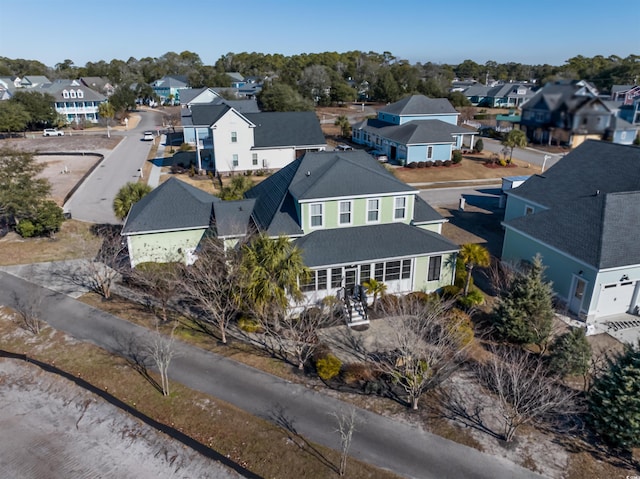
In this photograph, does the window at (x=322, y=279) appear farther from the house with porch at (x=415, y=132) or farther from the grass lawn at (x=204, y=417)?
the house with porch at (x=415, y=132)

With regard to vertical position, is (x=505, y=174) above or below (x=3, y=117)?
below

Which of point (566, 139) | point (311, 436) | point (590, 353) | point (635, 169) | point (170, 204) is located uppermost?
point (566, 139)

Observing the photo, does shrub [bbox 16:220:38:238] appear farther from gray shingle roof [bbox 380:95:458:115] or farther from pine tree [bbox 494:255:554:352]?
gray shingle roof [bbox 380:95:458:115]

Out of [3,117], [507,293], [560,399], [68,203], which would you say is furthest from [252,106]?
[560,399]

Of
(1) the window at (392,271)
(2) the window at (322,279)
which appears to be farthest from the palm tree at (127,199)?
(1) the window at (392,271)

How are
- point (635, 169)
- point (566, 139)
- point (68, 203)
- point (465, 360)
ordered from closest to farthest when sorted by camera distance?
point (566, 139)
point (465, 360)
point (635, 169)
point (68, 203)

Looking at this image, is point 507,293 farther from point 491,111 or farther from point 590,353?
point 491,111
